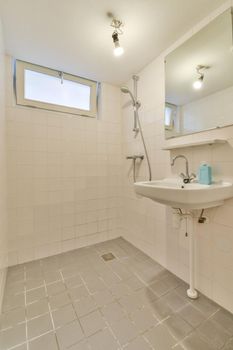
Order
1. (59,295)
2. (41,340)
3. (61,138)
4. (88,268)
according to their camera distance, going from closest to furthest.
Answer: (41,340) < (59,295) < (88,268) < (61,138)

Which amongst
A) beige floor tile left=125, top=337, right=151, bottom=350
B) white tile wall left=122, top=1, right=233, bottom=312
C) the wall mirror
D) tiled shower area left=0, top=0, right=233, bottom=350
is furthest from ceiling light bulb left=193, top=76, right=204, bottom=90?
beige floor tile left=125, top=337, right=151, bottom=350

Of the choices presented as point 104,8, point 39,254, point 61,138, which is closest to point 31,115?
point 61,138

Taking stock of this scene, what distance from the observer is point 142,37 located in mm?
1550

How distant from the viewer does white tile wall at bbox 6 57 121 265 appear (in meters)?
1.85

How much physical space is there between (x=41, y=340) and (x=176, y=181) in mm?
1502

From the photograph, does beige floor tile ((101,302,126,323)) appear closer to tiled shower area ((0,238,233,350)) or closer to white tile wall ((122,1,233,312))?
tiled shower area ((0,238,233,350))

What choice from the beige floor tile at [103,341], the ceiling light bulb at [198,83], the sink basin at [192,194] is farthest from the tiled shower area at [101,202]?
the ceiling light bulb at [198,83]

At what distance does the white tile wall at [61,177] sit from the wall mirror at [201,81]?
37.9 inches

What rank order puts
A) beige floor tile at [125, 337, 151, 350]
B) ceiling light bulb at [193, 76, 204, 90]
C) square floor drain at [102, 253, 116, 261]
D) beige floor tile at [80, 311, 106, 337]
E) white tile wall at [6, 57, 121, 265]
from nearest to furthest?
1. beige floor tile at [125, 337, 151, 350]
2. beige floor tile at [80, 311, 106, 337]
3. ceiling light bulb at [193, 76, 204, 90]
4. white tile wall at [6, 57, 121, 265]
5. square floor drain at [102, 253, 116, 261]

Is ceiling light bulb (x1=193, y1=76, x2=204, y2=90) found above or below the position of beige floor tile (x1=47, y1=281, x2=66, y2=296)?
above

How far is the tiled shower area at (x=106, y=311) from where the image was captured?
1018 mm

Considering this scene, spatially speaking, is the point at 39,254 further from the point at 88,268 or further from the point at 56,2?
the point at 56,2

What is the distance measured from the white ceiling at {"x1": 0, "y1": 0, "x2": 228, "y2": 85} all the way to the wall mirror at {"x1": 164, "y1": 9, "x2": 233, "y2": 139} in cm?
16

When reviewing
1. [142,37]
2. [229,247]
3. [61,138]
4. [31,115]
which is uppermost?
[142,37]
